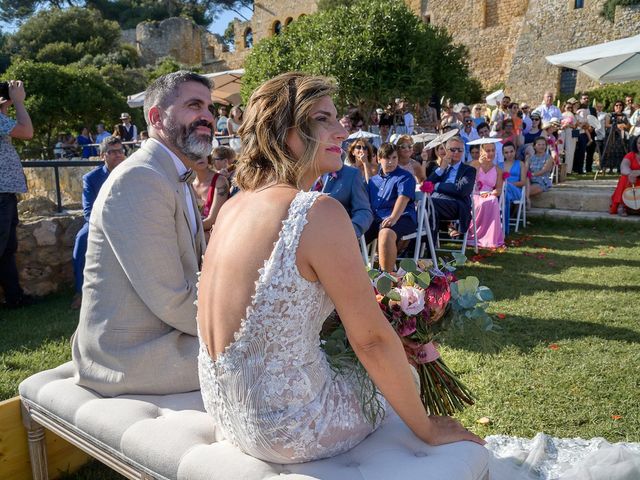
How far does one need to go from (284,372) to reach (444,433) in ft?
2.06

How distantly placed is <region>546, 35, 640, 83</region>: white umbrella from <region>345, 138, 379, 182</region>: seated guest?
4.24 metres

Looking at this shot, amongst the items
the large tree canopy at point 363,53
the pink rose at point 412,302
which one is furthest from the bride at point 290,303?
the large tree canopy at point 363,53

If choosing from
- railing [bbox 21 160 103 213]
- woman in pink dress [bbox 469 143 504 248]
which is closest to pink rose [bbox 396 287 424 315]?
railing [bbox 21 160 103 213]

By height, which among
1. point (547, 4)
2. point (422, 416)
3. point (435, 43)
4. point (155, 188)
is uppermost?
point (547, 4)

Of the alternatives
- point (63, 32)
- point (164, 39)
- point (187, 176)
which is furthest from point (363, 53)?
point (63, 32)

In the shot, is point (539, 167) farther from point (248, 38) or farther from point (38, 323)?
A: point (248, 38)

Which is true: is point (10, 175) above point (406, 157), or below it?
below

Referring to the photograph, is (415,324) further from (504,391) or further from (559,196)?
(559,196)

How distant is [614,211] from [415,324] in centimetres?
910

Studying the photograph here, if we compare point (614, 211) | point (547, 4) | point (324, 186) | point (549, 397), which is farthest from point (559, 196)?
point (547, 4)

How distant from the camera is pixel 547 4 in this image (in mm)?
32312

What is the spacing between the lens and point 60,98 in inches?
851

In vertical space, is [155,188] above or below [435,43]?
below

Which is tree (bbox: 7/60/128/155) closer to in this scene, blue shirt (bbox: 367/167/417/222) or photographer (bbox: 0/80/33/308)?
photographer (bbox: 0/80/33/308)
